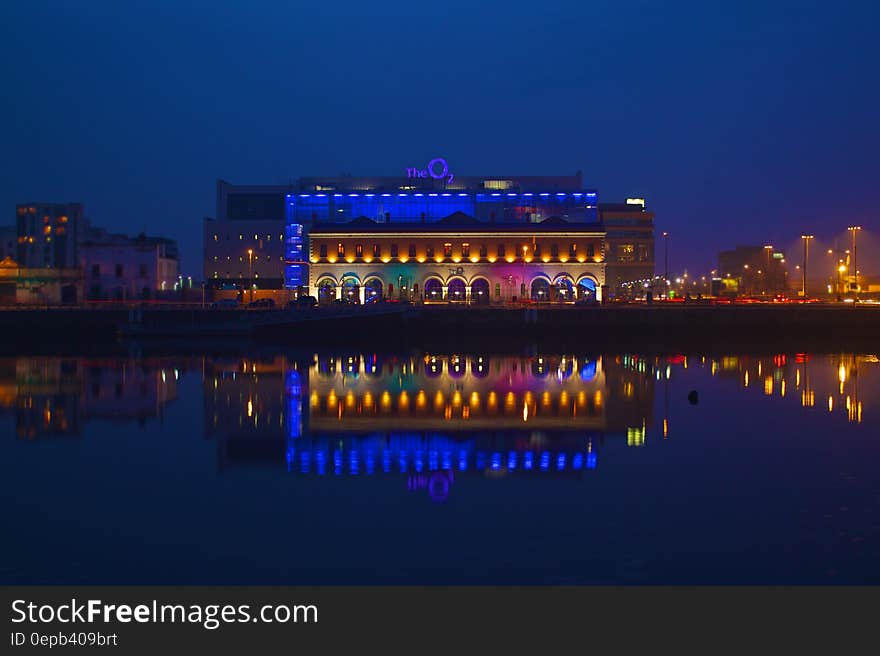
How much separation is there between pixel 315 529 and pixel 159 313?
213ft

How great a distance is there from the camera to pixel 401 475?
24250 mm

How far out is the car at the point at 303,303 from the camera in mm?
85269

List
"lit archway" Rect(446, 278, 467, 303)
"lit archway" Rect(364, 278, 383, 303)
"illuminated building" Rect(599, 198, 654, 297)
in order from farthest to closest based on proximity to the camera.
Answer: "illuminated building" Rect(599, 198, 654, 297) < "lit archway" Rect(364, 278, 383, 303) < "lit archway" Rect(446, 278, 467, 303)

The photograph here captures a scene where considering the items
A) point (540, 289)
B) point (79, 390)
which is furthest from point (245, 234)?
point (79, 390)

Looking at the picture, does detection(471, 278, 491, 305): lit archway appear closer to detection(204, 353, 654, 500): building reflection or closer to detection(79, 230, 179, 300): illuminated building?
detection(79, 230, 179, 300): illuminated building

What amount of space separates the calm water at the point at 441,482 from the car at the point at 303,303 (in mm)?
40014

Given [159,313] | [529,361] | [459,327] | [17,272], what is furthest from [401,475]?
[17,272]

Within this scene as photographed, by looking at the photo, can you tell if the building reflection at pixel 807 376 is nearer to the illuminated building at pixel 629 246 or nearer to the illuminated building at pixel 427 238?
the illuminated building at pixel 427 238

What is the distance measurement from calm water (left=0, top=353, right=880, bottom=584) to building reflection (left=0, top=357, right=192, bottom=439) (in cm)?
25

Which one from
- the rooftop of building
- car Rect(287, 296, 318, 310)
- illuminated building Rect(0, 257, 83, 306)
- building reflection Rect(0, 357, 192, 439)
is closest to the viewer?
building reflection Rect(0, 357, 192, 439)

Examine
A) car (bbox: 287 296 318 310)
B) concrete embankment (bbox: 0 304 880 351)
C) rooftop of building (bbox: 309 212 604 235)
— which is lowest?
concrete embankment (bbox: 0 304 880 351)

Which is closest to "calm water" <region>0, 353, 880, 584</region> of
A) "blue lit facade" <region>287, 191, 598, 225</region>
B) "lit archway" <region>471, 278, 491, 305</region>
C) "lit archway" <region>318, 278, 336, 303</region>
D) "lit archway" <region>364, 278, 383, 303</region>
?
"lit archway" <region>318, 278, 336, 303</region>

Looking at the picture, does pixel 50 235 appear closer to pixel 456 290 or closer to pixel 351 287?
pixel 351 287

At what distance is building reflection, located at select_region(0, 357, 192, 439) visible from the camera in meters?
34.6
